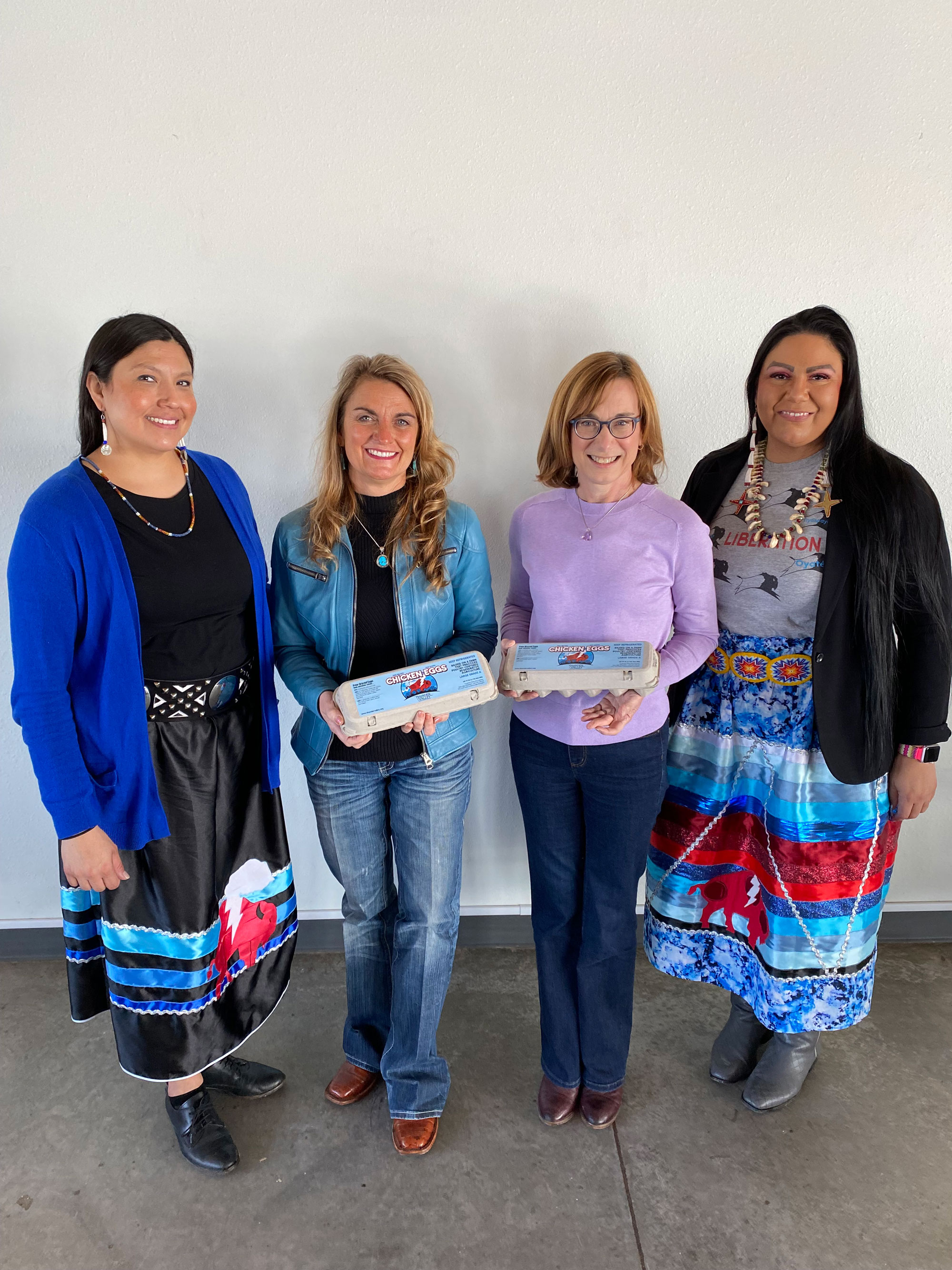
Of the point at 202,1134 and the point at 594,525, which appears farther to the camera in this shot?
the point at 202,1134

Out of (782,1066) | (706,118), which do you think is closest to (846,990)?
(782,1066)

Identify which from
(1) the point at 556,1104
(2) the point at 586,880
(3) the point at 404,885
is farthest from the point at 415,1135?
(2) the point at 586,880

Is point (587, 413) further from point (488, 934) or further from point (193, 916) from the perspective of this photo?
point (488, 934)

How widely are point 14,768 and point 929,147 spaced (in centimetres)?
324

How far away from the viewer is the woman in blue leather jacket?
1.71 metres

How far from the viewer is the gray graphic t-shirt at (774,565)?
5.78 feet

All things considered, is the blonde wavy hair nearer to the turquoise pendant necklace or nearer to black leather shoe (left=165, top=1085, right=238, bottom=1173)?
the turquoise pendant necklace

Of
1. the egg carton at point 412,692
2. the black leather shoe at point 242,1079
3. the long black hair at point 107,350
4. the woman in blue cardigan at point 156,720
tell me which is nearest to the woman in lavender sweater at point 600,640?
the egg carton at point 412,692

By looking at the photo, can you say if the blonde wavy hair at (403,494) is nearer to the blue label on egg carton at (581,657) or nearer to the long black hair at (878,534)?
the blue label on egg carton at (581,657)

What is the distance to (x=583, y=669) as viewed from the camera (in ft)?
5.37

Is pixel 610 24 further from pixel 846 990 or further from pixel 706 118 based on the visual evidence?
pixel 846 990

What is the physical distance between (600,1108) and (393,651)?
1.27 meters

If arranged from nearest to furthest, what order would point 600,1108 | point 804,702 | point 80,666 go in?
point 80,666 → point 804,702 → point 600,1108

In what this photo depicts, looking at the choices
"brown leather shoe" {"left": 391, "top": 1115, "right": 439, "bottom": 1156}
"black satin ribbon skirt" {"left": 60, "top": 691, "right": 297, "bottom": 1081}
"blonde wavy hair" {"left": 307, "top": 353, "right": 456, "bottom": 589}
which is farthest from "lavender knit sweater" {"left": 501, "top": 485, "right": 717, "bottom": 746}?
"brown leather shoe" {"left": 391, "top": 1115, "right": 439, "bottom": 1156}
